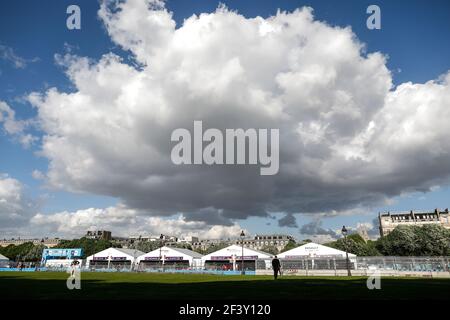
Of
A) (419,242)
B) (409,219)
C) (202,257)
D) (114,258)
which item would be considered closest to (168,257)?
(202,257)

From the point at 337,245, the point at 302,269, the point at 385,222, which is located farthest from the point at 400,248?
the point at 385,222

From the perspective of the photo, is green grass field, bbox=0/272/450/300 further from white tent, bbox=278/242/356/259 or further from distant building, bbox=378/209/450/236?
distant building, bbox=378/209/450/236

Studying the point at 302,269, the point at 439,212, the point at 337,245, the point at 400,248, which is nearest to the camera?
the point at 302,269

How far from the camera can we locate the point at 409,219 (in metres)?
187

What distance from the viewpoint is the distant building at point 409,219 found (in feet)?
587

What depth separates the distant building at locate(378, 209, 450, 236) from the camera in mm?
178875

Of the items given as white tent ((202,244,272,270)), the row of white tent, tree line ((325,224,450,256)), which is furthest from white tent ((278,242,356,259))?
tree line ((325,224,450,256))

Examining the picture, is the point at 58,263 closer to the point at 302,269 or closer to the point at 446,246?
the point at 302,269

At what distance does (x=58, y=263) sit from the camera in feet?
267

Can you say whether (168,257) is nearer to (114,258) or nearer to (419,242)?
(114,258)

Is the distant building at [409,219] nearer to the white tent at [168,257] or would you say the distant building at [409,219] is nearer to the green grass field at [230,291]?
the white tent at [168,257]

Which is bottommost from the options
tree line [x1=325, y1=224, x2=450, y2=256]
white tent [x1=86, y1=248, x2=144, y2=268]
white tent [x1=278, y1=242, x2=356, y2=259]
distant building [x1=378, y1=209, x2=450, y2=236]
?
white tent [x1=86, y1=248, x2=144, y2=268]
